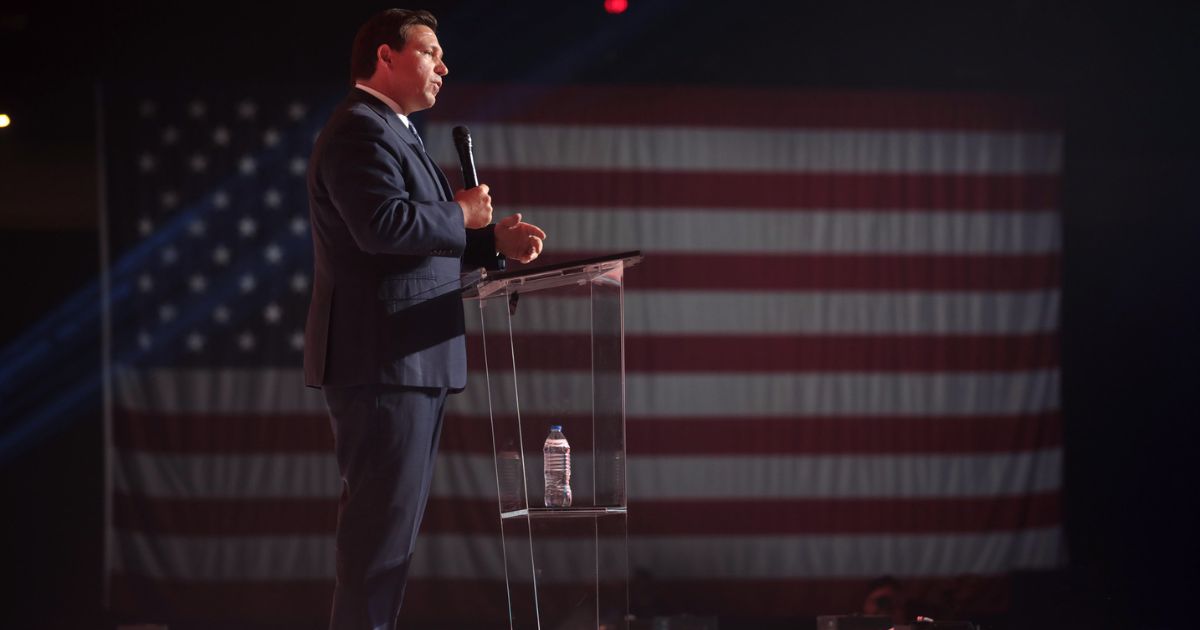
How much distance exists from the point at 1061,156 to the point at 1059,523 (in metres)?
1.55

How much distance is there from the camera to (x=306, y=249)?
180 inches

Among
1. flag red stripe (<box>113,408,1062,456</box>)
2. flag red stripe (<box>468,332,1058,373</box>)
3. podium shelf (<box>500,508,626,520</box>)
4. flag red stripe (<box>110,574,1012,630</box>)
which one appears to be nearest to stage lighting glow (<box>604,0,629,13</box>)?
flag red stripe (<box>468,332,1058,373</box>)

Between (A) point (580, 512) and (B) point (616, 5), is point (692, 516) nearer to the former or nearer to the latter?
(B) point (616, 5)

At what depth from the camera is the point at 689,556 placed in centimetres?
455

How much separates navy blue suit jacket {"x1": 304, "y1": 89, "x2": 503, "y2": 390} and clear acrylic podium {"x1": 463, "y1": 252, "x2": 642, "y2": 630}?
0.17 meters

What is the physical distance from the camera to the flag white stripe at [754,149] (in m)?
4.61

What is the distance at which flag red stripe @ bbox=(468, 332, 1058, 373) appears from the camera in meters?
4.60

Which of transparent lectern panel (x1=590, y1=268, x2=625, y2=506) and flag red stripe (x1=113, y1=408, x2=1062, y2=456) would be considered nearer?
transparent lectern panel (x1=590, y1=268, x2=625, y2=506)

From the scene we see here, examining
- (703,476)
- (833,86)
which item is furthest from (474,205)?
(833,86)

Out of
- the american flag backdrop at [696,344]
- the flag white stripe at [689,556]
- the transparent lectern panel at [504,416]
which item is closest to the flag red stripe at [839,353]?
the american flag backdrop at [696,344]

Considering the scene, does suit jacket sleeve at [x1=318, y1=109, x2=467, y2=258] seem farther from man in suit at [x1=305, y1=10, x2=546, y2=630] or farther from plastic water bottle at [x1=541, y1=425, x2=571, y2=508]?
plastic water bottle at [x1=541, y1=425, x2=571, y2=508]

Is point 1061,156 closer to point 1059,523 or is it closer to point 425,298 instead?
point 1059,523

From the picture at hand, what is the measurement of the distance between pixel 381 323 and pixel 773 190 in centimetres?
302

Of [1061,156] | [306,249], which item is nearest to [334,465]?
[306,249]
